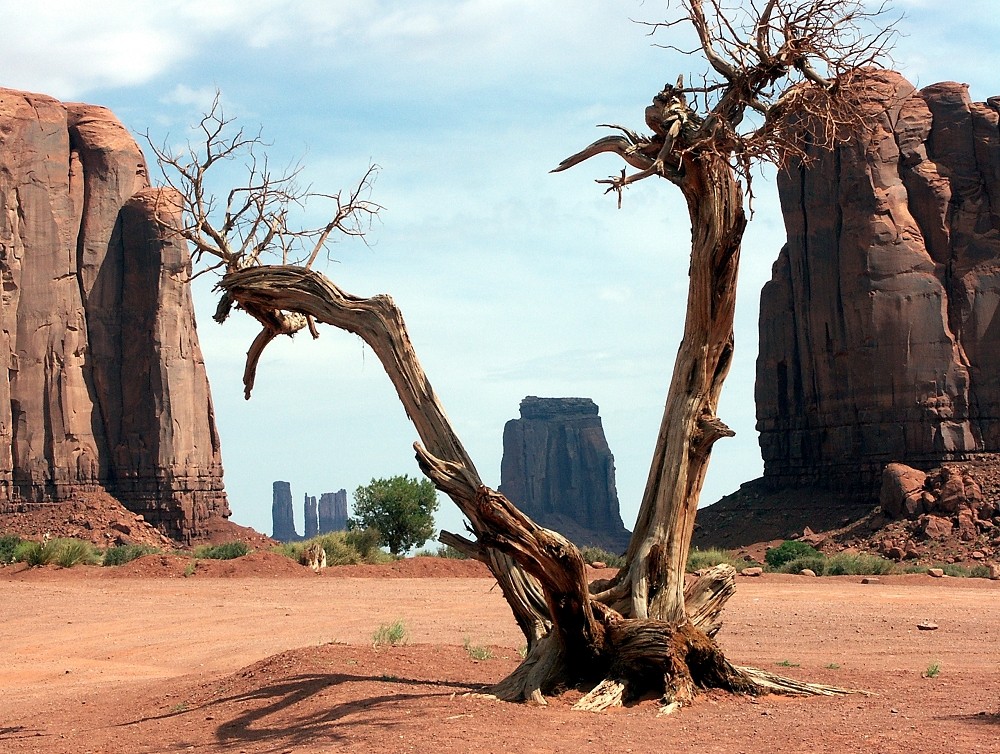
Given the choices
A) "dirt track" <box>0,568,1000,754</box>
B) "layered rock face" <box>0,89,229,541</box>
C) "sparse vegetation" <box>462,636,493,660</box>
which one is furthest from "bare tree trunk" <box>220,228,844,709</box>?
"layered rock face" <box>0,89,229,541</box>

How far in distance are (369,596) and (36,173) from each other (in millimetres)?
33227

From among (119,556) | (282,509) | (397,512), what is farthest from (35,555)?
(282,509)

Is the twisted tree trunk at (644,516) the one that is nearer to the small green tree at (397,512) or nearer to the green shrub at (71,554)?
the green shrub at (71,554)

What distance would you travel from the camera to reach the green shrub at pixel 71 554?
27.4 metres

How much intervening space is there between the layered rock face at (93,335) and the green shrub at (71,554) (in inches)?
693

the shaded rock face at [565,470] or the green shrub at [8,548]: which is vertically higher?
the shaded rock face at [565,470]

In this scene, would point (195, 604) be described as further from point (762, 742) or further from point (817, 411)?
point (817, 411)

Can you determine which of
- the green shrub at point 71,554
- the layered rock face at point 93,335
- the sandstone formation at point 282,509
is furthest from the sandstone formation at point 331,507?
the green shrub at point 71,554

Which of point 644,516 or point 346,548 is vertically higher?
point 346,548

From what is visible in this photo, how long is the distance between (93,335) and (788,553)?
29.3 metres

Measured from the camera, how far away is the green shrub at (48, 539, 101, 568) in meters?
27.4

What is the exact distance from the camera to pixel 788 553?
36.2 meters

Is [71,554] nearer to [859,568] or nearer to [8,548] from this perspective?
[8,548]

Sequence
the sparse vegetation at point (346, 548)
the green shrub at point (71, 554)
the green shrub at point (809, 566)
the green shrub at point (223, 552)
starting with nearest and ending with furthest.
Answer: the green shrub at point (71, 554) < the green shrub at point (809, 566) < the sparse vegetation at point (346, 548) < the green shrub at point (223, 552)
